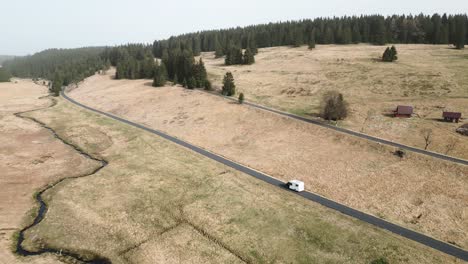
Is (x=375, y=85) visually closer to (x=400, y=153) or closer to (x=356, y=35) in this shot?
(x=400, y=153)

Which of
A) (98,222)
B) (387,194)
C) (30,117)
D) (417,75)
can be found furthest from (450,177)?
(30,117)

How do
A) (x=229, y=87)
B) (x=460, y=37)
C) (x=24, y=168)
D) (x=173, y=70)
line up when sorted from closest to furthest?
(x=24, y=168), (x=229, y=87), (x=460, y=37), (x=173, y=70)

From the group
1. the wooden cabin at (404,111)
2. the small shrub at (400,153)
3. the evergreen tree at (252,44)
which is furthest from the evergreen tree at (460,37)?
the small shrub at (400,153)

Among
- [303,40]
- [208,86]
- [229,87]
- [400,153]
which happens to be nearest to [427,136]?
[400,153]

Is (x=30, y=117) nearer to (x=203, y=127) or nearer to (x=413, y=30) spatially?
(x=203, y=127)

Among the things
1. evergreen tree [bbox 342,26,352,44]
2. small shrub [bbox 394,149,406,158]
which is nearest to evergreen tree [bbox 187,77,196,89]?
small shrub [bbox 394,149,406,158]

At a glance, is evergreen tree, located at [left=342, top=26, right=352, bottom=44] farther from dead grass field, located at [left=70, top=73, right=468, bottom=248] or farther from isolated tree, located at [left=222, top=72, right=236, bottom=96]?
dead grass field, located at [left=70, top=73, right=468, bottom=248]

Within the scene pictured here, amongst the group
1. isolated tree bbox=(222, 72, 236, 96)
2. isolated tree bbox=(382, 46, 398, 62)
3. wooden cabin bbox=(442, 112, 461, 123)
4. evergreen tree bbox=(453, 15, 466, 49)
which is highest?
evergreen tree bbox=(453, 15, 466, 49)
